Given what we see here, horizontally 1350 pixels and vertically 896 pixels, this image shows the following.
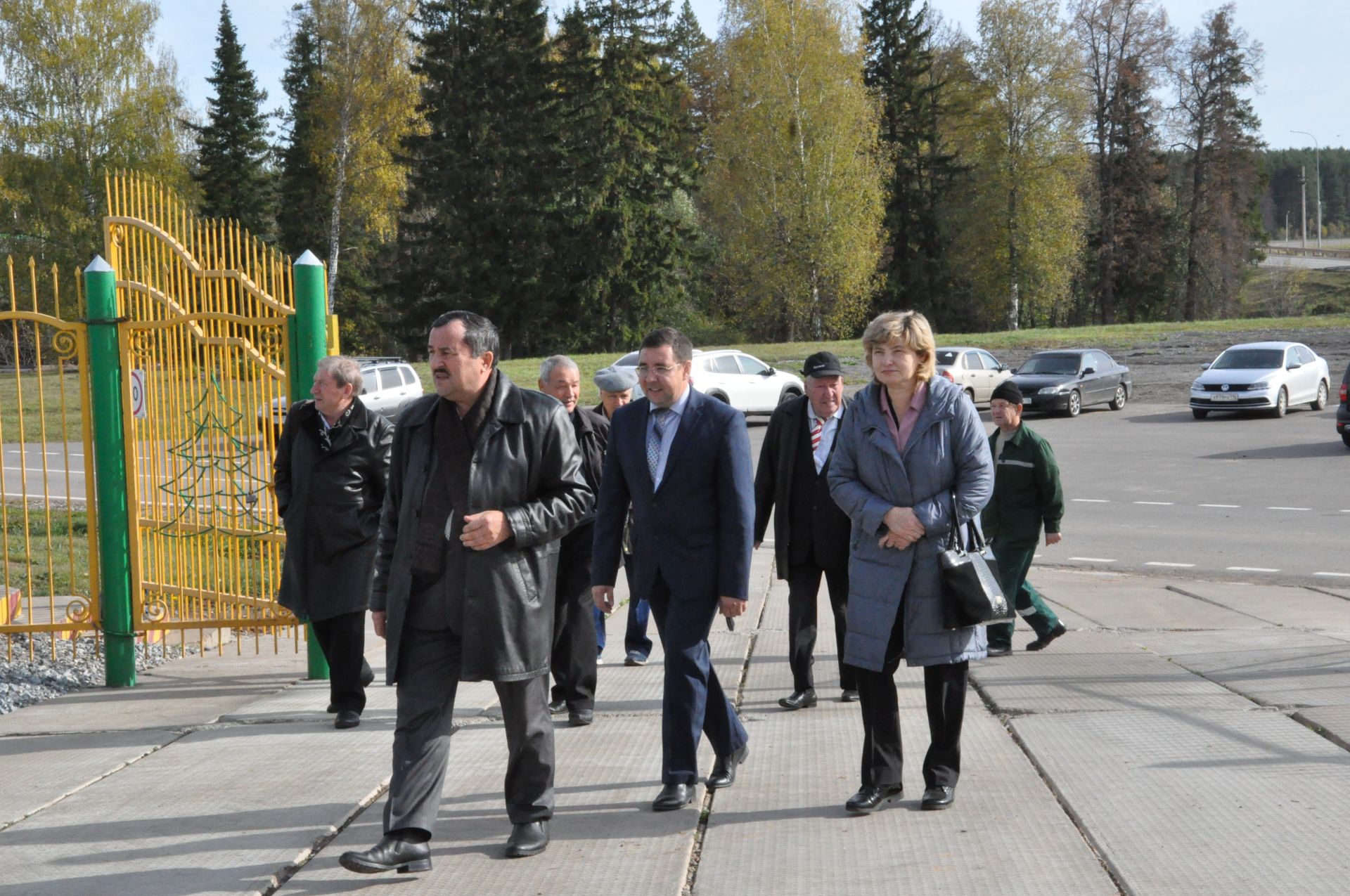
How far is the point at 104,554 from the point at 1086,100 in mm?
51413

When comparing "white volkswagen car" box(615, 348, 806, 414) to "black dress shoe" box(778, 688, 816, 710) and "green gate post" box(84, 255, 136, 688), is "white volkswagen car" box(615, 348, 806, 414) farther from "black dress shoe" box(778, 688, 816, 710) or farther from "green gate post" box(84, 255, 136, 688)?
"black dress shoe" box(778, 688, 816, 710)

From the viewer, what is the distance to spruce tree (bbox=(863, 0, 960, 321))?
5888 cm

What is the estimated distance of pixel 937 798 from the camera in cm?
468

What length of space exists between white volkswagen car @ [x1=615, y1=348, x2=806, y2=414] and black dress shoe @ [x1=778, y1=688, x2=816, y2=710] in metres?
18.9

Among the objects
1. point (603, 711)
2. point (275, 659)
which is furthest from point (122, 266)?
point (603, 711)

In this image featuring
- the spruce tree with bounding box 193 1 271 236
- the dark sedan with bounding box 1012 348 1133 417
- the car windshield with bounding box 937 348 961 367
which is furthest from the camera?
the spruce tree with bounding box 193 1 271 236

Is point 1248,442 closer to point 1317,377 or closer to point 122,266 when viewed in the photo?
point 1317,377

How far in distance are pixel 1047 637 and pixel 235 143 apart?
49.3 metres

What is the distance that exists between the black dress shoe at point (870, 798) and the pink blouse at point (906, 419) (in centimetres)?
117

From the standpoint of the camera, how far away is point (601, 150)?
44344 millimetres

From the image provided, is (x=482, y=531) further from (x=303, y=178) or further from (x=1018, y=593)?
(x=303, y=178)

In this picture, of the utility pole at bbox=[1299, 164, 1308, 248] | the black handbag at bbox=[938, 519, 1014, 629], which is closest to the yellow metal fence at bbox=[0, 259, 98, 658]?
the black handbag at bbox=[938, 519, 1014, 629]

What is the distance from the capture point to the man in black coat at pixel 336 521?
6230mm

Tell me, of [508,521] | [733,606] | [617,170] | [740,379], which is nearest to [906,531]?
[733,606]
